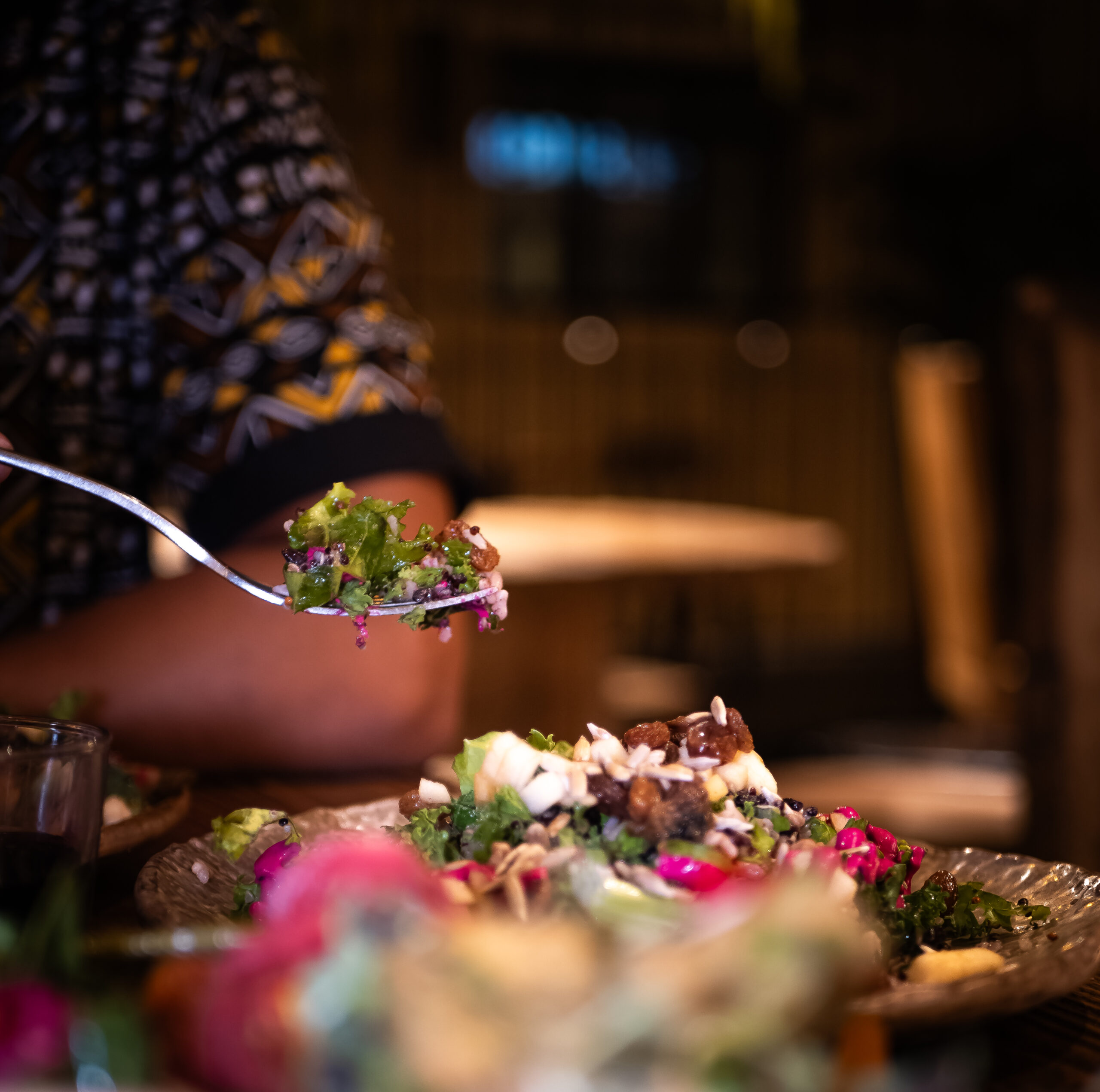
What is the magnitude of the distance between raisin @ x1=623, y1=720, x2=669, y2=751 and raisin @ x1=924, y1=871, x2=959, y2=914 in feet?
0.50

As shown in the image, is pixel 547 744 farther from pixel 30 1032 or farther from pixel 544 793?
pixel 30 1032

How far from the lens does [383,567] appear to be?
0.66 metres

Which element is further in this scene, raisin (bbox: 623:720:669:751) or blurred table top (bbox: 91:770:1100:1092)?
raisin (bbox: 623:720:669:751)

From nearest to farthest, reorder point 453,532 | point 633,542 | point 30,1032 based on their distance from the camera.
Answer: point 30,1032
point 453,532
point 633,542

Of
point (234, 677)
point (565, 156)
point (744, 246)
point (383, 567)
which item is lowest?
point (234, 677)

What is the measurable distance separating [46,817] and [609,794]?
0.26 meters

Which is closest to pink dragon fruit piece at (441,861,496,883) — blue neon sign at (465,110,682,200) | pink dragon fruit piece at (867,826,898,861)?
pink dragon fruit piece at (867,826,898,861)

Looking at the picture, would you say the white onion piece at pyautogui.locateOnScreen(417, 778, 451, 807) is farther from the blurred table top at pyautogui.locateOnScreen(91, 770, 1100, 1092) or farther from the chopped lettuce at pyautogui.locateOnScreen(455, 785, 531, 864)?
the blurred table top at pyautogui.locateOnScreen(91, 770, 1100, 1092)

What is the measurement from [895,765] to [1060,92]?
19.4 feet

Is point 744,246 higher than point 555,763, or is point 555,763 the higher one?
point 744,246

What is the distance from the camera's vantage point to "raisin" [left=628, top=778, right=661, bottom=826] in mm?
546

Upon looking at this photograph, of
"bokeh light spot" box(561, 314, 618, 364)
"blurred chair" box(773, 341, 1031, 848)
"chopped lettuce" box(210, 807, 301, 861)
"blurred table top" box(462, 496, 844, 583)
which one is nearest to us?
"chopped lettuce" box(210, 807, 301, 861)

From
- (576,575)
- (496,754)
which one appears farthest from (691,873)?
(576,575)

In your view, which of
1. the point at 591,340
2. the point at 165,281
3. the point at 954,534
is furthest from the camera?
the point at 591,340
